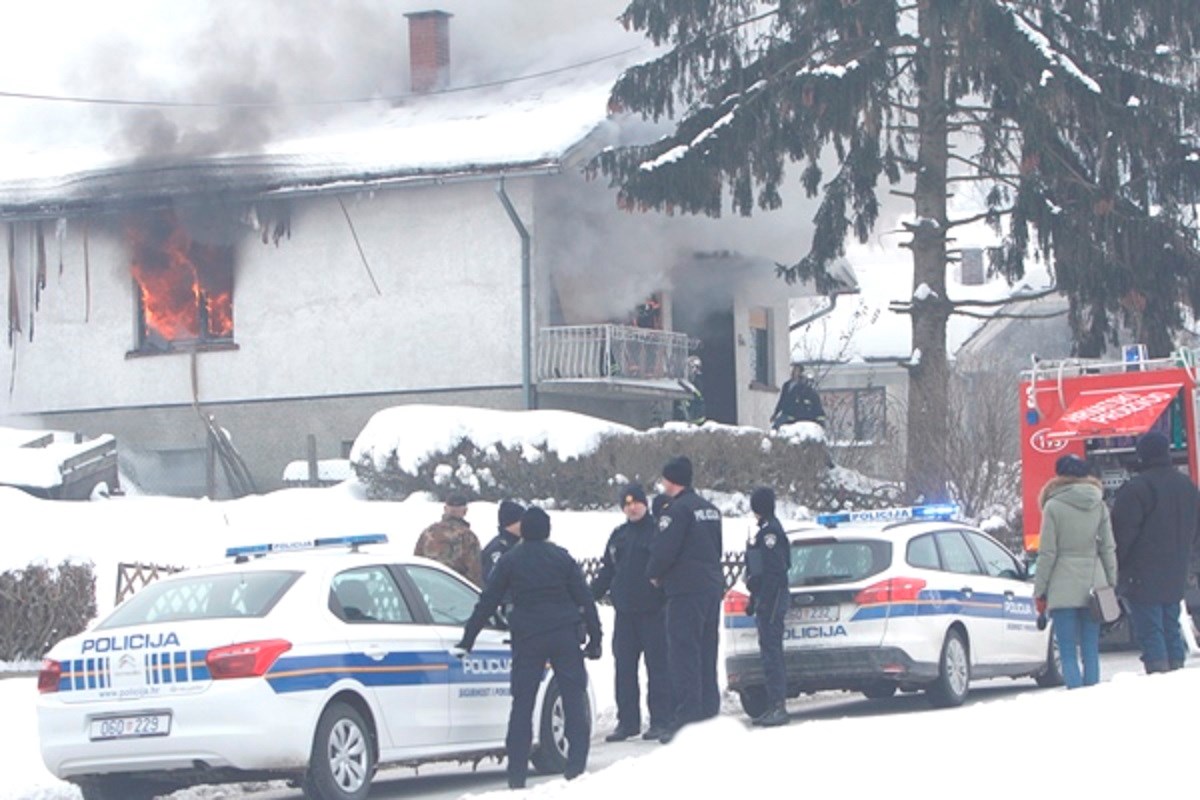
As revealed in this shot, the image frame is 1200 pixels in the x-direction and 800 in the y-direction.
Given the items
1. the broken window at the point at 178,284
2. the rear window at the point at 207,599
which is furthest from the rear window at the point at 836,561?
the broken window at the point at 178,284

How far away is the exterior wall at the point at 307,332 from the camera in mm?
31281

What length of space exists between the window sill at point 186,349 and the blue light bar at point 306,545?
2125cm

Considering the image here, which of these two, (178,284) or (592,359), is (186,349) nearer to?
(178,284)

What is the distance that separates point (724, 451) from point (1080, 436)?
7057mm

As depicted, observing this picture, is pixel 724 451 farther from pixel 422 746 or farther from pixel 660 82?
pixel 422 746

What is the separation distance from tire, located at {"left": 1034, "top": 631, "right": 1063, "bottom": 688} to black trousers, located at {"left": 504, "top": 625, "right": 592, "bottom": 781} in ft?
18.9

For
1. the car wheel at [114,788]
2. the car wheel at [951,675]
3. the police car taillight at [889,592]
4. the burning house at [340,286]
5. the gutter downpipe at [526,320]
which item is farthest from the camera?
the burning house at [340,286]

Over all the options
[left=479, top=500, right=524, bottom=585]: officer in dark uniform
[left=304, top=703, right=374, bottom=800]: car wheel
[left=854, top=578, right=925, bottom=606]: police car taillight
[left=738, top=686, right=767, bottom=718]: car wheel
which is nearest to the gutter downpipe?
[left=479, top=500, right=524, bottom=585]: officer in dark uniform

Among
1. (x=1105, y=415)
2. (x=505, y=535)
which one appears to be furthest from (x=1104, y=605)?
(x=1105, y=415)

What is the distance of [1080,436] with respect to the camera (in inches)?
738

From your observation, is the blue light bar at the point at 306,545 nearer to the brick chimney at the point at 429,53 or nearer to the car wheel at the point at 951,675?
the car wheel at the point at 951,675

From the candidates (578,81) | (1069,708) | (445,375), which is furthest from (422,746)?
(578,81)

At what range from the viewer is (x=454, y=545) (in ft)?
51.4

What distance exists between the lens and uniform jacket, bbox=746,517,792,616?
44.6ft
